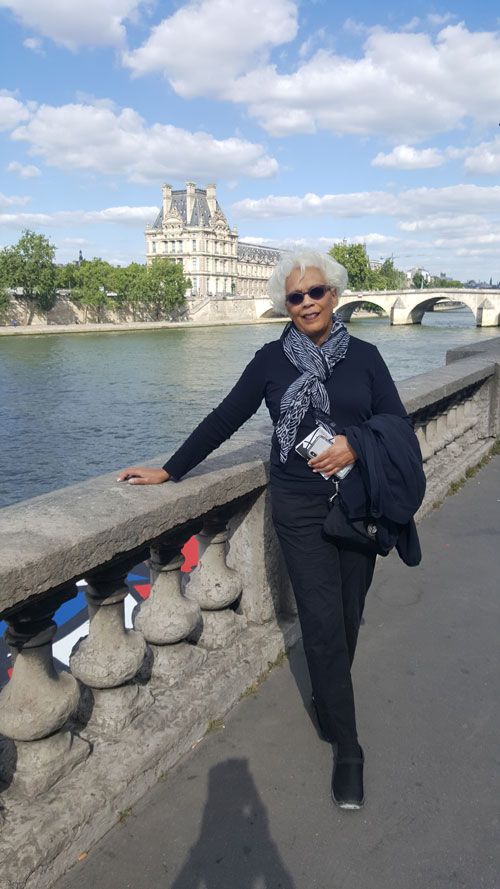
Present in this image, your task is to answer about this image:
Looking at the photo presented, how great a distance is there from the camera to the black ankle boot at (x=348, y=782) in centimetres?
167

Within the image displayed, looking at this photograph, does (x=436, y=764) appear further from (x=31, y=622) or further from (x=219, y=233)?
(x=219, y=233)

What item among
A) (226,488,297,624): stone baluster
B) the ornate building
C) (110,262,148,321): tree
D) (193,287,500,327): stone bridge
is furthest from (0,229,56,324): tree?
(226,488,297,624): stone baluster

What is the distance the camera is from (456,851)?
5.06ft

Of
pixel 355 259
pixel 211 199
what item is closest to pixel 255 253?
pixel 211 199

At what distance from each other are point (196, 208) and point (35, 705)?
10061cm

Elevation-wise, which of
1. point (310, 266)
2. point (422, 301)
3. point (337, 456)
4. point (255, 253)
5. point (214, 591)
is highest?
point (255, 253)

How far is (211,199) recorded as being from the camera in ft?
325

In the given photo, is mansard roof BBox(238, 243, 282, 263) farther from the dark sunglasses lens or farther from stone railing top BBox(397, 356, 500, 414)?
the dark sunglasses lens

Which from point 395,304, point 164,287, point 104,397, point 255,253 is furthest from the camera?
point 255,253

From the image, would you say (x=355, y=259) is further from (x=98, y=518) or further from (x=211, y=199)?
(x=98, y=518)

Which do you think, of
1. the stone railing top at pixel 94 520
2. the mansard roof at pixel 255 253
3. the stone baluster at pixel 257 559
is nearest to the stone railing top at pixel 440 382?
the stone baluster at pixel 257 559

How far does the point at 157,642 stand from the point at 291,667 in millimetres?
560

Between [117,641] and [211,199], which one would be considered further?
[211,199]

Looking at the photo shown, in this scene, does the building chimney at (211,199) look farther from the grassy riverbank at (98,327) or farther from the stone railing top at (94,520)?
the stone railing top at (94,520)
